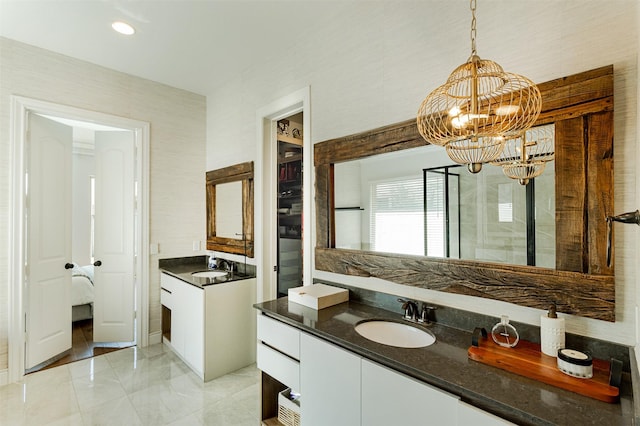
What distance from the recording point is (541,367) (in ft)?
3.58

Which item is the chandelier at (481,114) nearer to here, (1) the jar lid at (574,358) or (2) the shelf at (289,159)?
(1) the jar lid at (574,358)

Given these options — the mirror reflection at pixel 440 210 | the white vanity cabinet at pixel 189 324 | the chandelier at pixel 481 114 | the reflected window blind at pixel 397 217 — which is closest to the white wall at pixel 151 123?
the white vanity cabinet at pixel 189 324

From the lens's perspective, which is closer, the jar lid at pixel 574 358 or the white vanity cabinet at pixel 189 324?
the jar lid at pixel 574 358

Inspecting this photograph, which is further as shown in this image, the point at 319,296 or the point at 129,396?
the point at 129,396

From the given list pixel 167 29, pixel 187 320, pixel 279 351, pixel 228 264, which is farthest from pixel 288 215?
pixel 167 29

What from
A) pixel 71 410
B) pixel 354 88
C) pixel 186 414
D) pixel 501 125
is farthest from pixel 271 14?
pixel 71 410

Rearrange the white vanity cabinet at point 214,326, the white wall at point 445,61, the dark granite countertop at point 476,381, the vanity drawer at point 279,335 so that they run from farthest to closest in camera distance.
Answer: the white vanity cabinet at point 214,326 → the vanity drawer at point 279,335 → the white wall at point 445,61 → the dark granite countertop at point 476,381

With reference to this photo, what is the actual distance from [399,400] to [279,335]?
80 centimetres

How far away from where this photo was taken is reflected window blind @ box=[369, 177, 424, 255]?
1.71m

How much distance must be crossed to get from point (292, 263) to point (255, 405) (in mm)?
1210

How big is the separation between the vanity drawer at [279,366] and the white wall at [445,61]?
0.63 metres

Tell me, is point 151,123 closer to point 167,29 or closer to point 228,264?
point 167,29

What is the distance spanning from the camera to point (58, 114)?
274 cm

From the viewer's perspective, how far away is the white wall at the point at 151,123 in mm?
2502
